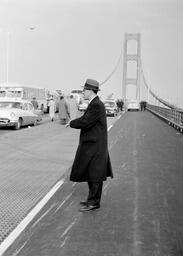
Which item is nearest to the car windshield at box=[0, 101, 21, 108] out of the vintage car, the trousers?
the vintage car

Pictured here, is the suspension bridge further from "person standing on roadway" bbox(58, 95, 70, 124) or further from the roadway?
"person standing on roadway" bbox(58, 95, 70, 124)

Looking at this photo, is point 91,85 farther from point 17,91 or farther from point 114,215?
point 17,91

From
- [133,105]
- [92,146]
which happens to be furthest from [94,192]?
[133,105]

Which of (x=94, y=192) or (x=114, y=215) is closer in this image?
(x=114, y=215)

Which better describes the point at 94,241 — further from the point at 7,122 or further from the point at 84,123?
the point at 7,122

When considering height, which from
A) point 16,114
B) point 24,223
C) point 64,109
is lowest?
point 24,223

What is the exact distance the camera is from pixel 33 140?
15.5m

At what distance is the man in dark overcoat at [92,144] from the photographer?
5.69 metres

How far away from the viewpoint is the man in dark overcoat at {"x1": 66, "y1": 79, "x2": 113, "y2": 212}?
5691 mm

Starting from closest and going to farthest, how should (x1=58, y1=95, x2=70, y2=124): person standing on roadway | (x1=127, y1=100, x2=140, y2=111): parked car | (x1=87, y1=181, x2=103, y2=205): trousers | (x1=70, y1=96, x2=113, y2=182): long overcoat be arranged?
(x1=70, y1=96, x2=113, y2=182): long overcoat < (x1=87, y1=181, x2=103, y2=205): trousers < (x1=58, y1=95, x2=70, y2=124): person standing on roadway < (x1=127, y1=100, x2=140, y2=111): parked car

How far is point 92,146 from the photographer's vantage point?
5.75 meters

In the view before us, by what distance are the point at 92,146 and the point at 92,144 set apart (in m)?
0.03

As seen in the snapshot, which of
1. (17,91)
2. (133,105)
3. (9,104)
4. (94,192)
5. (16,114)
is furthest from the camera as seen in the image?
(133,105)

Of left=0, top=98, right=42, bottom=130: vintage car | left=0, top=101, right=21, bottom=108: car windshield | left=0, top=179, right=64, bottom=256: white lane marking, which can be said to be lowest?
left=0, top=179, right=64, bottom=256: white lane marking
